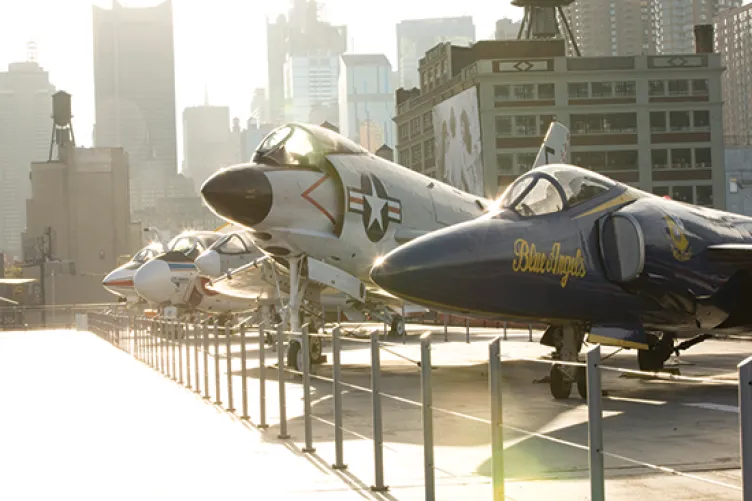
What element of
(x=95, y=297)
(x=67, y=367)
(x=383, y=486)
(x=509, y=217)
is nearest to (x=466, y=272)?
(x=509, y=217)

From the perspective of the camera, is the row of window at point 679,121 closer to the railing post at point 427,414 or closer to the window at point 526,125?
the window at point 526,125

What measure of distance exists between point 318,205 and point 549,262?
273 inches

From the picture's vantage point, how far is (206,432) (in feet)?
41.0

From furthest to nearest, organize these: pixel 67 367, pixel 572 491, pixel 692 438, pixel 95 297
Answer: pixel 95 297 < pixel 67 367 < pixel 692 438 < pixel 572 491

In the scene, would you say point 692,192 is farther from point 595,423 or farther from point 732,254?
point 595,423

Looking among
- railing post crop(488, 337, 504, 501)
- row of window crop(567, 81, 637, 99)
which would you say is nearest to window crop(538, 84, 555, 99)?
row of window crop(567, 81, 637, 99)

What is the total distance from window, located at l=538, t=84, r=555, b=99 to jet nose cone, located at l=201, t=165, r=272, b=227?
93.7 metres

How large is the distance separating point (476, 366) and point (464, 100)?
298ft

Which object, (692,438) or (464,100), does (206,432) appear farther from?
(464,100)

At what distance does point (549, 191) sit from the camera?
14133 mm

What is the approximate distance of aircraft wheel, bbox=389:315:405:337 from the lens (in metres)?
35.9

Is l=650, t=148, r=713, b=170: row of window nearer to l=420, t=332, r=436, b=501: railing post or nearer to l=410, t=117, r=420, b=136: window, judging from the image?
l=410, t=117, r=420, b=136: window

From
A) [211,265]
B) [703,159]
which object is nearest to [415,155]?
[703,159]

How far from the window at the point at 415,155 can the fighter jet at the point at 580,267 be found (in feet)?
383
